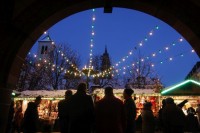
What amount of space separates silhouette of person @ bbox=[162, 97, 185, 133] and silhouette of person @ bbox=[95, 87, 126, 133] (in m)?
1.47

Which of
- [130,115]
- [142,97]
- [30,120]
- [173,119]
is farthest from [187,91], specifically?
[30,120]

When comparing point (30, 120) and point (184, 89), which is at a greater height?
point (184, 89)

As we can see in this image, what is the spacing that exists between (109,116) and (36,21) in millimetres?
3226

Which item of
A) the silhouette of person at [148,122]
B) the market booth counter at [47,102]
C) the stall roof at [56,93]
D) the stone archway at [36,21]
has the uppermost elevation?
the stone archway at [36,21]

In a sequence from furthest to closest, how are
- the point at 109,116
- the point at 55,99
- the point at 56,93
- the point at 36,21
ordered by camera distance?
the point at 56,93
the point at 55,99
the point at 36,21
the point at 109,116

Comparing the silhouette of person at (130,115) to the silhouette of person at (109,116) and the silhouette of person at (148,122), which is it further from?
the silhouette of person at (109,116)

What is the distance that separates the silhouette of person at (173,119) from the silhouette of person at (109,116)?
1.47m

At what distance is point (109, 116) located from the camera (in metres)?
4.22

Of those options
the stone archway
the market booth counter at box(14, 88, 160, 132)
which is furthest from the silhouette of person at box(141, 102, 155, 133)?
the market booth counter at box(14, 88, 160, 132)

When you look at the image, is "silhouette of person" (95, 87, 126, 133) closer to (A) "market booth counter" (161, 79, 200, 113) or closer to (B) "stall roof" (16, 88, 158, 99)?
(A) "market booth counter" (161, 79, 200, 113)

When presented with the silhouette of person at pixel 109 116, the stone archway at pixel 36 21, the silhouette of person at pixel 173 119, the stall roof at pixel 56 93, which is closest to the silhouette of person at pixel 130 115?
the silhouette of person at pixel 173 119

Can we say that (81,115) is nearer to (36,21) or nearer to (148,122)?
(148,122)

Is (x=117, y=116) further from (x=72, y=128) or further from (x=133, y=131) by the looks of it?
(x=133, y=131)

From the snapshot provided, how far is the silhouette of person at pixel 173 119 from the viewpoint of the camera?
Result: 5301 mm
